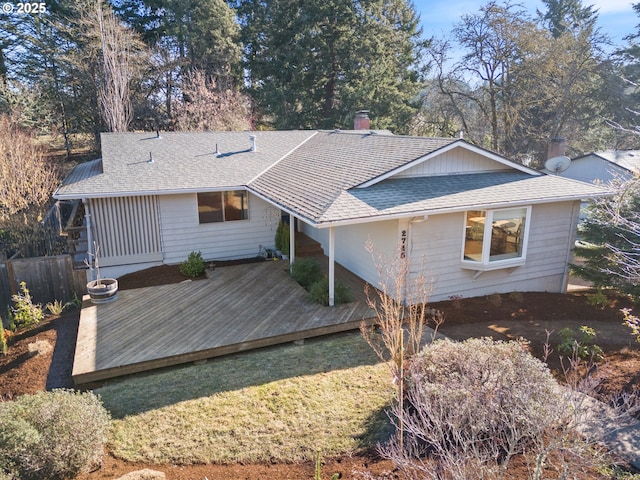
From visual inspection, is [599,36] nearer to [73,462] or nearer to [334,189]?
[334,189]

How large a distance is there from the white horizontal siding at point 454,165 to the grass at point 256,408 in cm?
457

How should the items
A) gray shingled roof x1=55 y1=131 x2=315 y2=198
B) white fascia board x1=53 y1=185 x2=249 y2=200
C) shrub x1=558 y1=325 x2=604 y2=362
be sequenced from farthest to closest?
1. gray shingled roof x1=55 y1=131 x2=315 y2=198
2. white fascia board x1=53 y1=185 x2=249 y2=200
3. shrub x1=558 y1=325 x2=604 y2=362

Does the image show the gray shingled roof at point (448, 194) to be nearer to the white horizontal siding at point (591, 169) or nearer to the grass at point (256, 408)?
the grass at point (256, 408)

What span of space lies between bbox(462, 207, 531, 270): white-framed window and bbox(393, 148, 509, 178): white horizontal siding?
1.54m

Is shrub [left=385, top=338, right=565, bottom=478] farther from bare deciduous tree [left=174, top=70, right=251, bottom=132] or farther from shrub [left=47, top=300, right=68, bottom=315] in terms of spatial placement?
bare deciduous tree [left=174, top=70, right=251, bottom=132]

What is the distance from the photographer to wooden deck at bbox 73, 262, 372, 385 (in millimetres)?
7000

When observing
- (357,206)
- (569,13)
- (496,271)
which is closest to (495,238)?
(496,271)

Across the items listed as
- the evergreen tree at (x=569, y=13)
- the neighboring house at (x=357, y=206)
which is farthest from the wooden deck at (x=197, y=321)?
the evergreen tree at (x=569, y=13)

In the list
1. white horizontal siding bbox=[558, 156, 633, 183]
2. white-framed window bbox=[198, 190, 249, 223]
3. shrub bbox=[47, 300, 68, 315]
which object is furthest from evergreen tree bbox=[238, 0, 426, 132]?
shrub bbox=[47, 300, 68, 315]

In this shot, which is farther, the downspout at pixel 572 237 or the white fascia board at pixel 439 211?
the downspout at pixel 572 237

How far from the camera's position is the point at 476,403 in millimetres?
4570

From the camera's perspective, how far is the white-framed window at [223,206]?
38.6ft

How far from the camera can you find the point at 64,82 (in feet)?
85.3

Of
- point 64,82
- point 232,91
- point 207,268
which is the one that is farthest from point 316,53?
point 207,268
